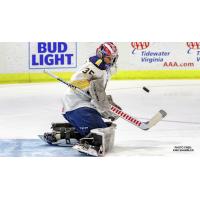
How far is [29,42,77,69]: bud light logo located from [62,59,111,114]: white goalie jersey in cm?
241

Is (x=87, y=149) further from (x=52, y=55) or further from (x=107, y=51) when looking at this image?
(x=52, y=55)

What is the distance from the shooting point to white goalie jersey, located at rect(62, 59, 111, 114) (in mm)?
3594

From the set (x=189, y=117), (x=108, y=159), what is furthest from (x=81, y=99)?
(x=189, y=117)

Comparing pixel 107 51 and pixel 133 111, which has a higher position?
pixel 107 51

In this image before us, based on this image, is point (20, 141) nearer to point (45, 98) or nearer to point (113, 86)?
point (45, 98)

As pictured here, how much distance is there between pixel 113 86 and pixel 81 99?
108 inches

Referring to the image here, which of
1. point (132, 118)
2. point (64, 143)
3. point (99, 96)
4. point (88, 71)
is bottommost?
point (64, 143)

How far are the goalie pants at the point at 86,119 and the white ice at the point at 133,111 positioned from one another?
19 centimetres

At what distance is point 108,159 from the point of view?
3.40 m

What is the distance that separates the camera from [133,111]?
516 centimetres

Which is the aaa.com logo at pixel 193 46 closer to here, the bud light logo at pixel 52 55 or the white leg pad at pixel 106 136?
the bud light logo at pixel 52 55

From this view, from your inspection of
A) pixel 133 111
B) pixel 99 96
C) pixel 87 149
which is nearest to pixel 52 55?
pixel 133 111

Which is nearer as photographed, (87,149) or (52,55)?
(87,149)

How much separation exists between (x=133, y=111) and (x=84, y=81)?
1624 mm
